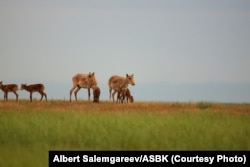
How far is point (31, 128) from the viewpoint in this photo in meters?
14.9

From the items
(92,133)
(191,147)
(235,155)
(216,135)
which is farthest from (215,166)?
(92,133)

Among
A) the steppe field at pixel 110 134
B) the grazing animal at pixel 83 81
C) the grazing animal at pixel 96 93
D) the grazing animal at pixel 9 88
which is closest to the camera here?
the steppe field at pixel 110 134

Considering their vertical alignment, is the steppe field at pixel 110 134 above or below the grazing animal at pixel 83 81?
below

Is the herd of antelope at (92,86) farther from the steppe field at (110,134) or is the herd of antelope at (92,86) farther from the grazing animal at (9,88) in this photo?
the steppe field at (110,134)

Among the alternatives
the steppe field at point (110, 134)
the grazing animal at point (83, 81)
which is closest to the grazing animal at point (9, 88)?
the grazing animal at point (83, 81)

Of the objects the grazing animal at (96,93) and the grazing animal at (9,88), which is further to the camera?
the grazing animal at (9,88)

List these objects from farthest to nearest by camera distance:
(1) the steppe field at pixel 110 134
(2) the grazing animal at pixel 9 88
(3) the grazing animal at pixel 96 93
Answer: (2) the grazing animal at pixel 9 88, (3) the grazing animal at pixel 96 93, (1) the steppe field at pixel 110 134

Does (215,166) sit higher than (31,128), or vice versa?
(31,128)

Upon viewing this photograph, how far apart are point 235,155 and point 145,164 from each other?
2.11 metres

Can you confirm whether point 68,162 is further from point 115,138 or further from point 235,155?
point 235,155

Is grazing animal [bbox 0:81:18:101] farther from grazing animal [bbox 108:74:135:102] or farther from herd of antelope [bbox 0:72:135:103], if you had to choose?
grazing animal [bbox 108:74:135:102]

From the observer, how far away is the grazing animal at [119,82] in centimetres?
2950

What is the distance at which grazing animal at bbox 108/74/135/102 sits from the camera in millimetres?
29500

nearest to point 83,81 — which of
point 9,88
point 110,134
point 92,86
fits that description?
point 92,86
